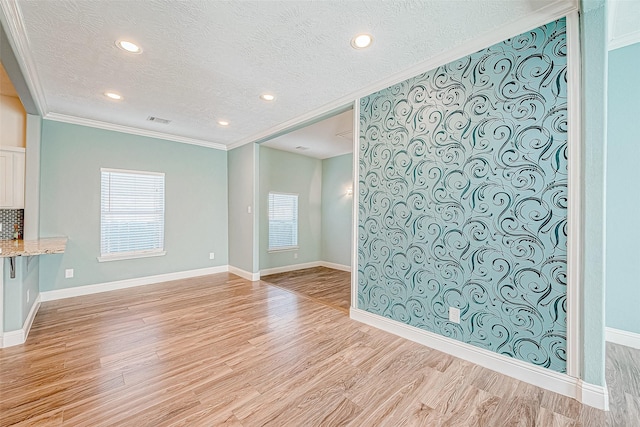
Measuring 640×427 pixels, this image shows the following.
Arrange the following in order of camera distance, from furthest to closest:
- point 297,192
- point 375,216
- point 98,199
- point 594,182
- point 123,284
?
point 297,192 < point 123,284 < point 98,199 < point 375,216 < point 594,182

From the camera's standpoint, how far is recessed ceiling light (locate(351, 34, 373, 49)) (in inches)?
86.7

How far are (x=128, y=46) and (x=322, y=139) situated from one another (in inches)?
130

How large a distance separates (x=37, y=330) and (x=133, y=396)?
6.37 ft

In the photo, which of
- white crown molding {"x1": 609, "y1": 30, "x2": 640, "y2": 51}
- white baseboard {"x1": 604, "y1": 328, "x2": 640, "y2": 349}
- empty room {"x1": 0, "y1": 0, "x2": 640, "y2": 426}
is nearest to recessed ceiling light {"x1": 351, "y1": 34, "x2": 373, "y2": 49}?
empty room {"x1": 0, "y1": 0, "x2": 640, "y2": 426}

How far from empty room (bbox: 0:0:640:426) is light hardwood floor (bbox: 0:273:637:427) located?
0.06 ft

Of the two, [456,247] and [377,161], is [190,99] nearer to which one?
[377,161]

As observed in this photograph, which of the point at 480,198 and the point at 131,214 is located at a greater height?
the point at 480,198

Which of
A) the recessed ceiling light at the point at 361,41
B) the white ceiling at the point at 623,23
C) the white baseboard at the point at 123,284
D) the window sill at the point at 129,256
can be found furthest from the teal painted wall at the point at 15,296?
the white ceiling at the point at 623,23

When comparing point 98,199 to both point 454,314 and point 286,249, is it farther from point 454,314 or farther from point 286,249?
point 454,314

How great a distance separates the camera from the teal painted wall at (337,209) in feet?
20.8

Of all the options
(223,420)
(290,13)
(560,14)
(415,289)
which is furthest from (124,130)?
(560,14)

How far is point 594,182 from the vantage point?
1.79 metres

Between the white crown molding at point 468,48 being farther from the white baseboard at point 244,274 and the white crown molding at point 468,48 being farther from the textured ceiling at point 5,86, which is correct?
the textured ceiling at point 5,86

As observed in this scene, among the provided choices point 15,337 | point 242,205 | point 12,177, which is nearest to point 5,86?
point 12,177
